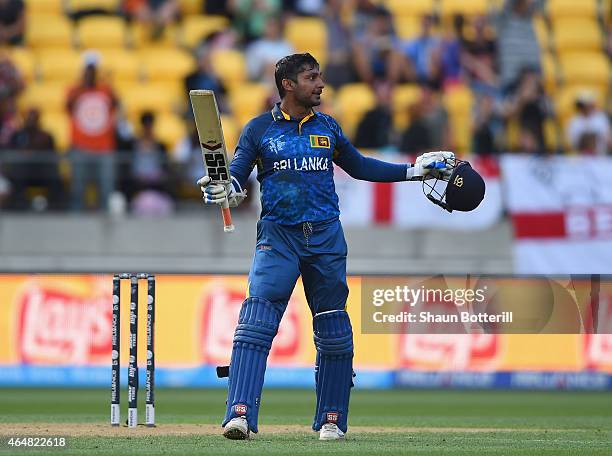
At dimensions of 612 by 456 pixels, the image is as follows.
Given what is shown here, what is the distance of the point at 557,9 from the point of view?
2159cm

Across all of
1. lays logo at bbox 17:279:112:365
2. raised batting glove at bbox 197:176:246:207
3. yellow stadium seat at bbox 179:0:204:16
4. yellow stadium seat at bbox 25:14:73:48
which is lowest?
lays logo at bbox 17:279:112:365

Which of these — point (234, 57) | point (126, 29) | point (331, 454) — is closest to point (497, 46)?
point (234, 57)

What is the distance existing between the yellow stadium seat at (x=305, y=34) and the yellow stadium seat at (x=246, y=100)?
4.65 feet

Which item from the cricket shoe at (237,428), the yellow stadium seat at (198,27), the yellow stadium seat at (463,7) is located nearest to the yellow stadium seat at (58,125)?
the yellow stadium seat at (198,27)

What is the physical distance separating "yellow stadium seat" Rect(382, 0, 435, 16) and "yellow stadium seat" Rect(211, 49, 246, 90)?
2.78 meters

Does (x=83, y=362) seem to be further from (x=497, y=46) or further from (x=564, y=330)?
(x=497, y=46)

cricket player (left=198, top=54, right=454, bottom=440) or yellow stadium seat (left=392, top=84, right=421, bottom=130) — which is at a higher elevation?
yellow stadium seat (left=392, top=84, right=421, bottom=130)

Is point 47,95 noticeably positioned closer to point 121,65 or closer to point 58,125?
point 58,125

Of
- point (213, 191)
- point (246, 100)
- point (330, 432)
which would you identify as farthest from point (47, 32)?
point (330, 432)

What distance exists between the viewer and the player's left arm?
9.27 m

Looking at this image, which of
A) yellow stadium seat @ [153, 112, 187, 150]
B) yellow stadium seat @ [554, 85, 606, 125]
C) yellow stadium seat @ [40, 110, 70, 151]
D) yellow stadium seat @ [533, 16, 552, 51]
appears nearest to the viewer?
yellow stadium seat @ [40, 110, 70, 151]

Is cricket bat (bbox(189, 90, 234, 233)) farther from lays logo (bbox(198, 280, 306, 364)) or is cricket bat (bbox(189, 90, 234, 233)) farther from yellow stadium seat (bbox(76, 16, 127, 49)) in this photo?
yellow stadium seat (bbox(76, 16, 127, 49))

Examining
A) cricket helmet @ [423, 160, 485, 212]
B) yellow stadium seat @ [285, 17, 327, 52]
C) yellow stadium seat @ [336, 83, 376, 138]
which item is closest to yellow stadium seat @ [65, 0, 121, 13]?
yellow stadium seat @ [285, 17, 327, 52]

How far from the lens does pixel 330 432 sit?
912 centimetres
